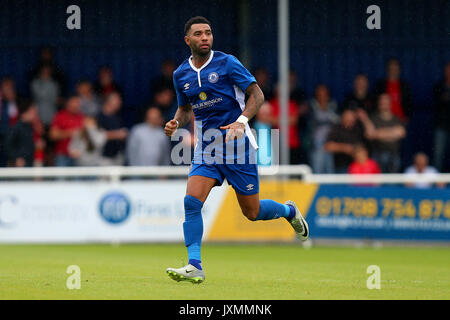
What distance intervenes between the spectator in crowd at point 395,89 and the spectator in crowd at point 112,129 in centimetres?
464

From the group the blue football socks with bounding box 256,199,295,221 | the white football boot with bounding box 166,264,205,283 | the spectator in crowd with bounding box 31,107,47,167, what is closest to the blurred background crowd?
the spectator in crowd with bounding box 31,107,47,167

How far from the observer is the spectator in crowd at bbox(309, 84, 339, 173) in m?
17.3

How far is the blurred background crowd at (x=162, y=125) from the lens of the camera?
1720 centimetres

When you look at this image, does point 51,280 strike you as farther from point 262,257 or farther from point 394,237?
point 394,237

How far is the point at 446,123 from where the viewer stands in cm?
1767

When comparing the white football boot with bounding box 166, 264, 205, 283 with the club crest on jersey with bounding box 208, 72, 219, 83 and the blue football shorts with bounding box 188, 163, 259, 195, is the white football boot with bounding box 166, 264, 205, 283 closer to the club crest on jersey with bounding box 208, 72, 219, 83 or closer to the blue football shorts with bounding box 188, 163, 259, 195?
the blue football shorts with bounding box 188, 163, 259, 195

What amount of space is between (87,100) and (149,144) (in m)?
1.46

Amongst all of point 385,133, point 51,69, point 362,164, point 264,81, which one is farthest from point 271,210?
point 51,69

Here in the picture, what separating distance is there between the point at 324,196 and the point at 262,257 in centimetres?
317

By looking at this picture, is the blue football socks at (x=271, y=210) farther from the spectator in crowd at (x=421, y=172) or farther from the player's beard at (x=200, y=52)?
the spectator in crowd at (x=421, y=172)

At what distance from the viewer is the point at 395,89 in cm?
1772

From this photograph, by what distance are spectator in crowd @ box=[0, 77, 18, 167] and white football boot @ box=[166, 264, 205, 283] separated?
908cm

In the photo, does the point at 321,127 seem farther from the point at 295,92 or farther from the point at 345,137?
the point at 295,92

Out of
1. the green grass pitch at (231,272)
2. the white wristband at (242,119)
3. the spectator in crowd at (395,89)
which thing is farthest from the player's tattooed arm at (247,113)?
the spectator in crowd at (395,89)
